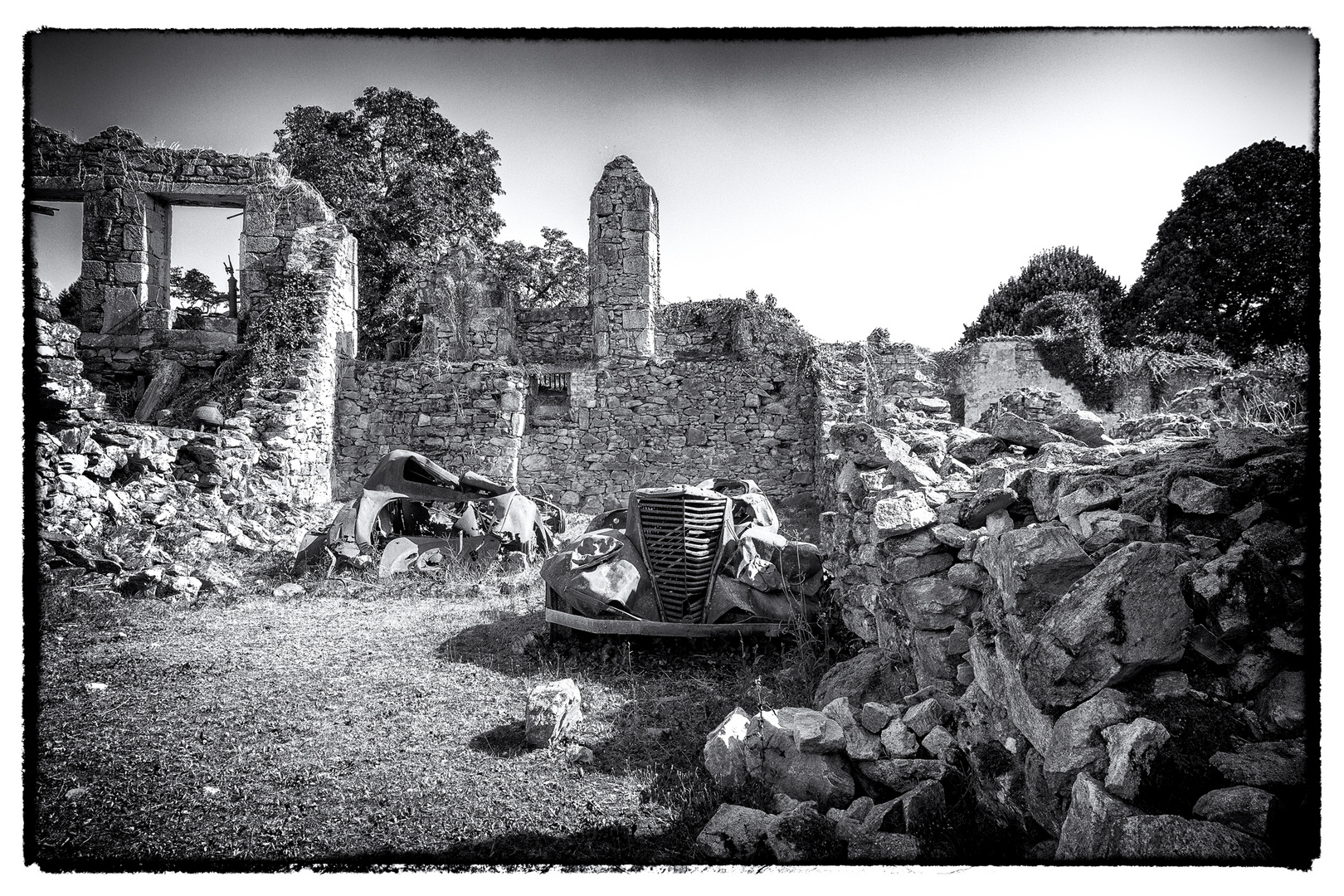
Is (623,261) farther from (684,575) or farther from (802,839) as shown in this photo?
(802,839)

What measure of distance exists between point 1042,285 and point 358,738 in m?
29.4

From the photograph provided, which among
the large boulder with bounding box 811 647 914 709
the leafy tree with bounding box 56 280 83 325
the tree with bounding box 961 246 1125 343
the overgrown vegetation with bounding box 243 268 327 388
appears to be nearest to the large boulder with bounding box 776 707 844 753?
Result: the large boulder with bounding box 811 647 914 709

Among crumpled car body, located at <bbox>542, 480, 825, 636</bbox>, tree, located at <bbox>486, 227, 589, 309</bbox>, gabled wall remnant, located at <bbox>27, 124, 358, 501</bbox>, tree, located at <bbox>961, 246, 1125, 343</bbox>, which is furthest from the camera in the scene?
tree, located at <bbox>961, 246, 1125, 343</bbox>

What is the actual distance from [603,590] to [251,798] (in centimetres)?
237

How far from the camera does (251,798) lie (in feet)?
9.43

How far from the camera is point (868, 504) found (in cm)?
449

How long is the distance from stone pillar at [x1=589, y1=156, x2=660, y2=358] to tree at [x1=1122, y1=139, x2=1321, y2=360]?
25.5 ft

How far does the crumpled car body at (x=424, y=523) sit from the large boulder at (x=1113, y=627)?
21.7 feet

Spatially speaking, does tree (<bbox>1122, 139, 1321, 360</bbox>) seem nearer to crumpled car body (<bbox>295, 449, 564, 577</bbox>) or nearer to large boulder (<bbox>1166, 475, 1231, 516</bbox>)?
large boulder (<bbox>1166, 475, 1231, 516</bbox>)

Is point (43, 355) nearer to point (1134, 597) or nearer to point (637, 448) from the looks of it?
point (637, 448)

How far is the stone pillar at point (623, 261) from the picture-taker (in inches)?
494

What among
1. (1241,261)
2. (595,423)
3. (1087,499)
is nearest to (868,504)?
(1087,499)

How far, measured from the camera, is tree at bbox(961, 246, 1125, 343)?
26.9 metres

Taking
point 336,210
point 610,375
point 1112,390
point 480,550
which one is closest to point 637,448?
point 610,375
